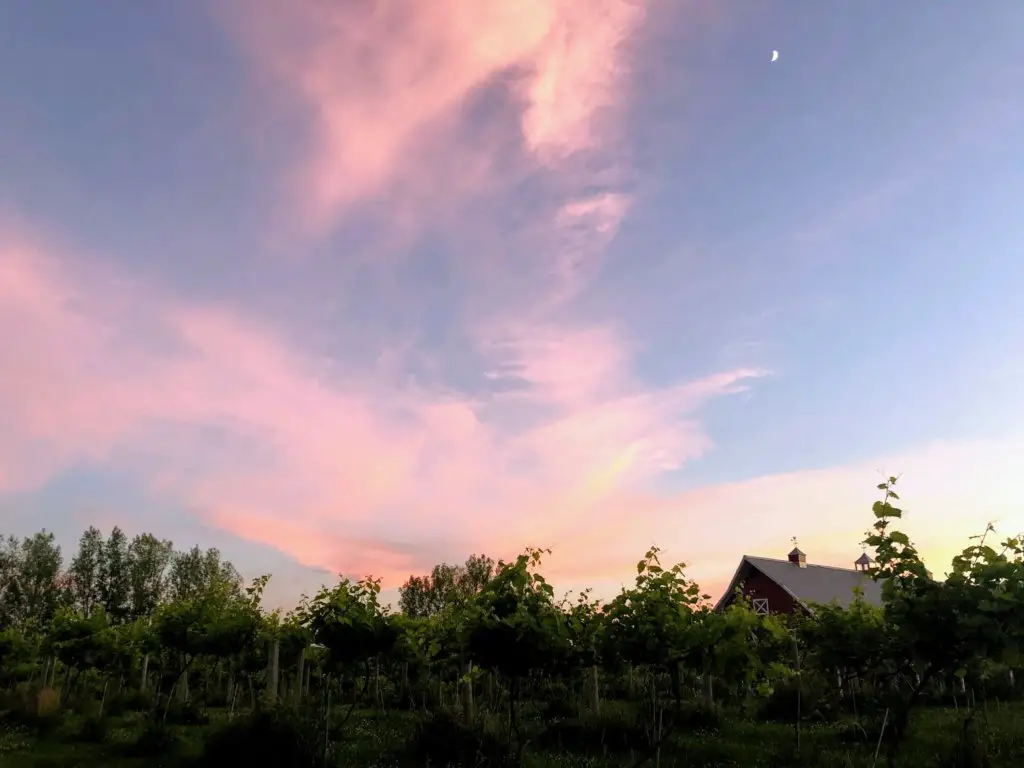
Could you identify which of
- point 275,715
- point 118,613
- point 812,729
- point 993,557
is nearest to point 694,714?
point 812,729

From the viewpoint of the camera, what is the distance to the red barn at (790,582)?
44.1 metres

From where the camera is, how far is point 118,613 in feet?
215

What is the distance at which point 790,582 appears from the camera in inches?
1769

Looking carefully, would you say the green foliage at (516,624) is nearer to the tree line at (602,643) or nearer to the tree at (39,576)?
the tree line at (602,643)

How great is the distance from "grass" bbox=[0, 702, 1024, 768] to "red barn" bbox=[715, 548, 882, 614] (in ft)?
83.5

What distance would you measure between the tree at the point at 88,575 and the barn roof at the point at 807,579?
59.2m

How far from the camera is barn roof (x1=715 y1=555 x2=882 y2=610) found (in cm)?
4428

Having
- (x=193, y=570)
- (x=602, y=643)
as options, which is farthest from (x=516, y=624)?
(x=193, y=570)

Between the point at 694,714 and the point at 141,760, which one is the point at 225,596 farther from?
the point at 694,714

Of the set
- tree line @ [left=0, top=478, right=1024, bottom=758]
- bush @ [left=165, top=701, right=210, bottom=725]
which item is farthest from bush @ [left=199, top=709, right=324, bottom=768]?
bush @ [left=165, top=701, right=210, bottom=725]

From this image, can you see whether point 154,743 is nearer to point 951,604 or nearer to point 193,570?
point 951,604

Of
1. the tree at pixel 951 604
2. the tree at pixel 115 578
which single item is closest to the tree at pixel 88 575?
the tree at pixel 115 578

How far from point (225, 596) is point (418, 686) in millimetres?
12439

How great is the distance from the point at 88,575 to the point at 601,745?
69219 mm
